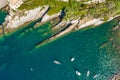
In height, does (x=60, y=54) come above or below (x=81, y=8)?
below

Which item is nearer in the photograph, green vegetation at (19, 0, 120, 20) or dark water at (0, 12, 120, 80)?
dark water at (0, 12, 120, 80)

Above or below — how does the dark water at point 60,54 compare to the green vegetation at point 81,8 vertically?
below

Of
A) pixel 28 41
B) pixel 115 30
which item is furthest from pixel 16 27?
pixel 115 30

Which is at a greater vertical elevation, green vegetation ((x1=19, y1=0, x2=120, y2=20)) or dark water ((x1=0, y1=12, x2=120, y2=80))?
green vegetation ((x1=19, y1=0, x2=120, y2=20))

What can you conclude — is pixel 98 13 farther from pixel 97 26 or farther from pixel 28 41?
pixel 28 41
